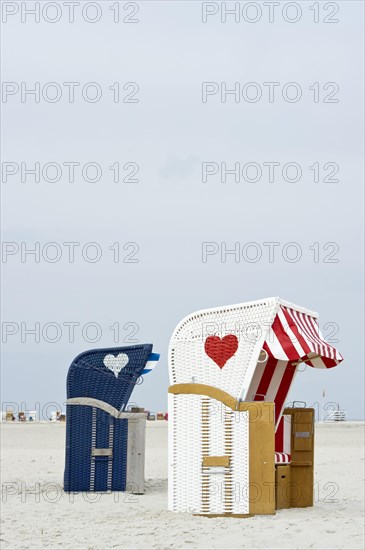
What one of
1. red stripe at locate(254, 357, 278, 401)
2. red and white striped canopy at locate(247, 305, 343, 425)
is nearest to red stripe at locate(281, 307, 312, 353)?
red and white striped canopy at locate(247, 305, 343, 425)

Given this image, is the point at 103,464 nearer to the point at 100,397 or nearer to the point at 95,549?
the point at 100,397

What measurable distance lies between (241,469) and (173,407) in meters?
0.95

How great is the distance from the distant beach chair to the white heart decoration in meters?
2.27

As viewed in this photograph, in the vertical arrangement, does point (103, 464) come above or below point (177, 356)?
below

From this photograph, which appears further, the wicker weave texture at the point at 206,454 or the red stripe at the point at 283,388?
the red stripe at the point at 283,388

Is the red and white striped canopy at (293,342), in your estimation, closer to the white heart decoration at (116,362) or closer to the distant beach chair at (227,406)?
the distant beach chair at (227,406)

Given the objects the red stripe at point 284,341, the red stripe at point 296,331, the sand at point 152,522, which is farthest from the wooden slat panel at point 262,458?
the red stripe at point 296,331

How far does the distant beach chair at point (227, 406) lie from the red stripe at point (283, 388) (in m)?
0.39

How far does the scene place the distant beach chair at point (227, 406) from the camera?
9.92m

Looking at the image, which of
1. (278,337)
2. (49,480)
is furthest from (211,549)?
(49,480)

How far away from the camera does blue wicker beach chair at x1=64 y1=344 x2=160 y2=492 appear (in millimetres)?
12578

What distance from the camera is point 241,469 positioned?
995 cm

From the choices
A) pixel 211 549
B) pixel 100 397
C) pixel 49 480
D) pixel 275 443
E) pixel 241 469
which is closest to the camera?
pixel 211 549

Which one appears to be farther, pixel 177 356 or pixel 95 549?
pixel 177 356
